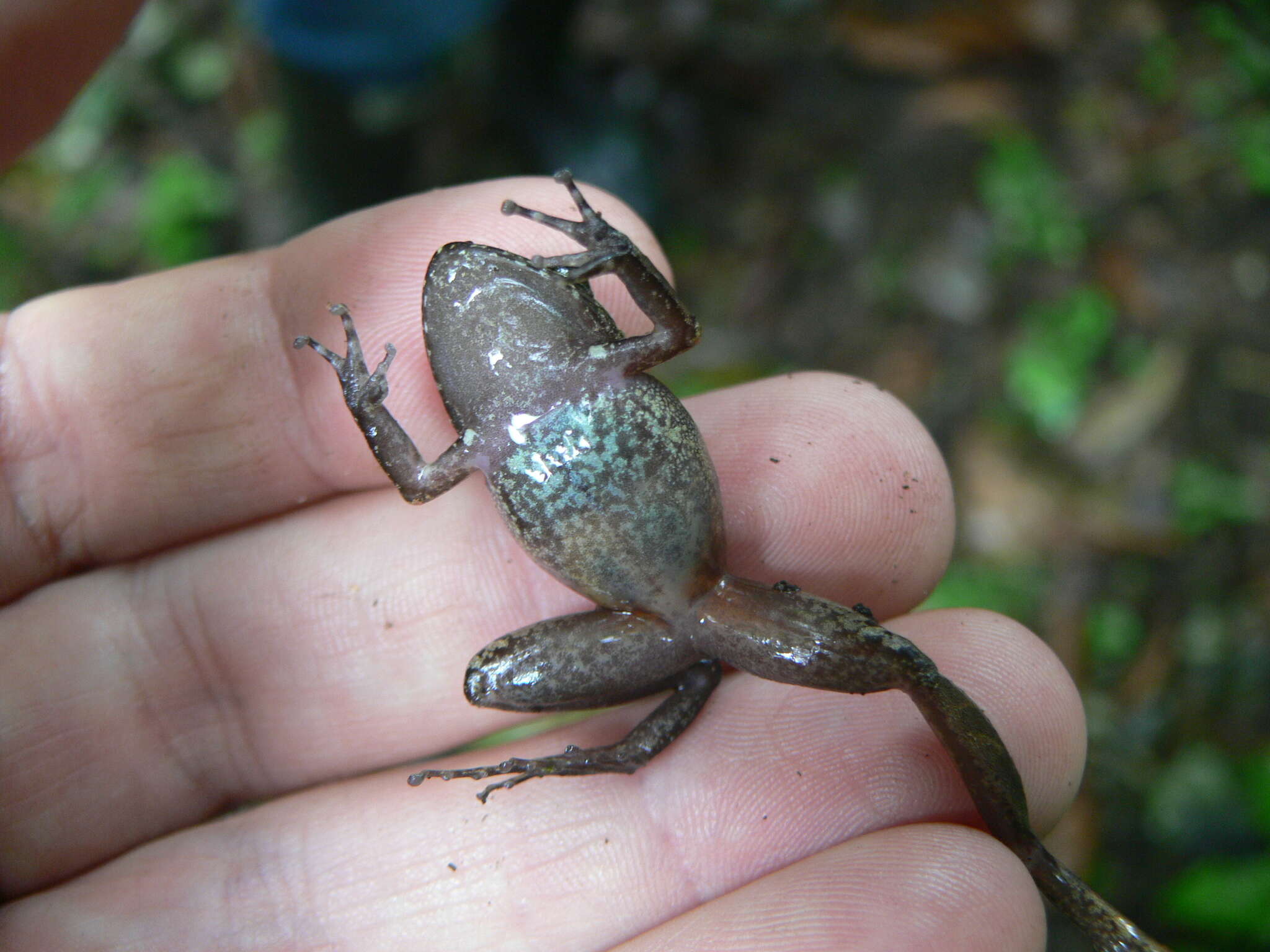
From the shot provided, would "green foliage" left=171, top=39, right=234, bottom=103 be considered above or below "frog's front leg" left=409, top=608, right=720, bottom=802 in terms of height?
above

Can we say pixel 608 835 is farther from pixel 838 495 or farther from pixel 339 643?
pixel 838 495

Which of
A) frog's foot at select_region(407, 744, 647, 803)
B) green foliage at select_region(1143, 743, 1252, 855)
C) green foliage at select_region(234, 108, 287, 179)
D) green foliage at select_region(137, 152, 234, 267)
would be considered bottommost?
green foliage at select_region(1143, 743, 1252, 855)

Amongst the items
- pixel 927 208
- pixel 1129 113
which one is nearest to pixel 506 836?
pixel 927 208

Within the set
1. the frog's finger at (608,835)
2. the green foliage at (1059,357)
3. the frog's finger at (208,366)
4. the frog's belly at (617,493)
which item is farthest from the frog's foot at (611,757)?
the green foliage at (1059,357)

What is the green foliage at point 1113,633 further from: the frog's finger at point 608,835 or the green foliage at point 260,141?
the green foliage at point 260,141

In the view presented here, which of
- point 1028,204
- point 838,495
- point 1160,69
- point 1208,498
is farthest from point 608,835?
point 1160,69

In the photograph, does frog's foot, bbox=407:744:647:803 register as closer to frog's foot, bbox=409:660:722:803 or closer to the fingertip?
Answer: frog's foot, bbox=409:660:722:803

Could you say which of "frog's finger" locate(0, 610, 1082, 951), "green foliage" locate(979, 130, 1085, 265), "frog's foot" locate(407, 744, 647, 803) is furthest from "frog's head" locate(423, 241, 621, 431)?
"green foliage" locate(979, 130, 1085, 265)
